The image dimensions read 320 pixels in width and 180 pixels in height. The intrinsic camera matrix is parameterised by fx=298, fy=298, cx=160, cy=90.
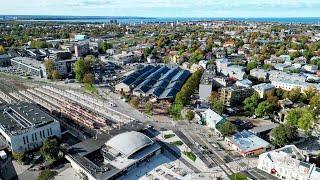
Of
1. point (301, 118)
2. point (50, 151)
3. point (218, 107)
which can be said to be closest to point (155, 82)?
point (218, 107)

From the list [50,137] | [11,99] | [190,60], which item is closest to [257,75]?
[190,60]

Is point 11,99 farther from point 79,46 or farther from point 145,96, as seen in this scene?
point 79,46

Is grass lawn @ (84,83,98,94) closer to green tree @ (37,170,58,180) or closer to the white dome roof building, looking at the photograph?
the white dome roof building

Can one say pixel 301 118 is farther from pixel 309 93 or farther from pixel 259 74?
pixel 259 74

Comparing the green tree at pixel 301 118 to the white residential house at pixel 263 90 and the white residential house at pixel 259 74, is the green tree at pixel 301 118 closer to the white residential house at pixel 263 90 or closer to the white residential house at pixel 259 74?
the white residential house at pixel 263 90

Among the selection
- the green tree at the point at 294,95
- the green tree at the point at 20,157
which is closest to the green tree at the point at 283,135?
the green tree at the point at 294,95

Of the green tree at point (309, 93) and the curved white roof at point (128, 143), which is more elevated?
the green tree at point (309, 93)
